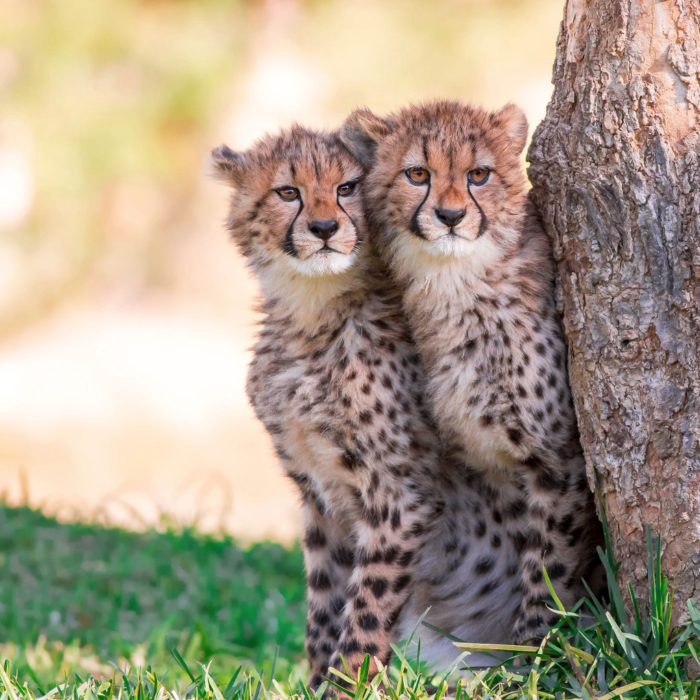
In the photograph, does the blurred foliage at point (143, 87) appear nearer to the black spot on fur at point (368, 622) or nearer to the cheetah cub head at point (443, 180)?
the cheetah cub head at point (443, 180)

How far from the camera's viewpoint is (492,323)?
280 cm

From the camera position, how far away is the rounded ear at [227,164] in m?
3.11

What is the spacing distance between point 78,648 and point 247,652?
601mm

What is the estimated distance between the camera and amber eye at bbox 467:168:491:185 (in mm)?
2781

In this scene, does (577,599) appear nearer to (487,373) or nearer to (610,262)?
(487,373)

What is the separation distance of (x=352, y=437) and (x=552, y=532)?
62 cm

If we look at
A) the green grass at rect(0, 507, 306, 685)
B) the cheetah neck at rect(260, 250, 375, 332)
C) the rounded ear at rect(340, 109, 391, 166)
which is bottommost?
the green grass at rect(0, 507, 306, 685)

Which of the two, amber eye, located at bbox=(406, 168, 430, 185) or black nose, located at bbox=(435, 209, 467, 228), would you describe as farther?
amber eye, located at bbox=(406, 168, 430, 185)

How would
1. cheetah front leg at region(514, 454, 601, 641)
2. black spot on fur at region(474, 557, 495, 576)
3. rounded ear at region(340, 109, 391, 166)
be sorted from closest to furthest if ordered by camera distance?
cheetah front leg at region(514, 454, 601, 641), rounded ear at region(340, 109, 391, 166), black spot on fur at region(474, 557, 495, 576)

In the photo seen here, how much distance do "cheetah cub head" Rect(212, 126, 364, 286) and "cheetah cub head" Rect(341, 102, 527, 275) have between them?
9 cm

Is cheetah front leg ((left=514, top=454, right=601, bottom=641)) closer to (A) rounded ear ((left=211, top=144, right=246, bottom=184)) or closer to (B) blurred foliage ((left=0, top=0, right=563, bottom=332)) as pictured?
(A) rounded ear ((left=211, top=144, right=246, bottom=184))

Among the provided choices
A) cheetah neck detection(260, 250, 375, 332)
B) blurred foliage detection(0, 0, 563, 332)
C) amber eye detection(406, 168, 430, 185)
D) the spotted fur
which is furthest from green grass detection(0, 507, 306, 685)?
blurred foliage detection(0, 0, 563, 332)

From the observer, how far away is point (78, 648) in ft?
11.6

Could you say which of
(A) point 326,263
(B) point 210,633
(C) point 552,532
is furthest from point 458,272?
(B) point 210,633
